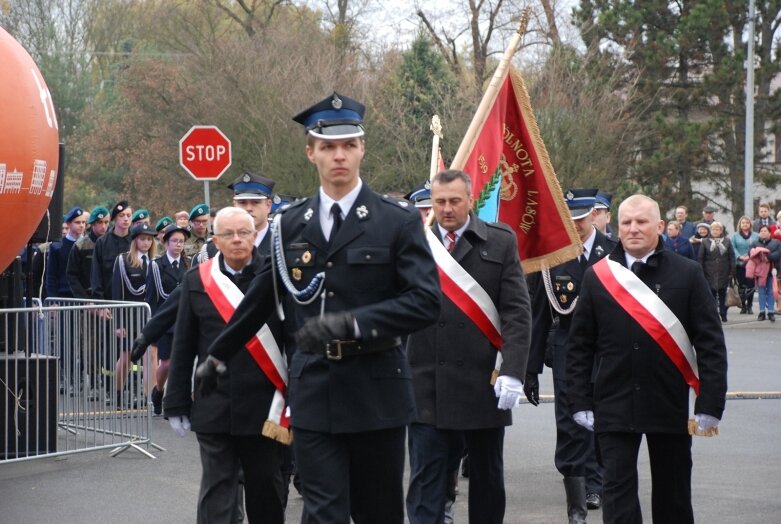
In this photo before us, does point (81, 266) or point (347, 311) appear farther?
point (81, 266)

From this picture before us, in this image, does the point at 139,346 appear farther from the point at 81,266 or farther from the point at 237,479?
the point at 81,266

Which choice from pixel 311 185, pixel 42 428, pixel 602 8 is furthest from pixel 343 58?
pixel 42 428

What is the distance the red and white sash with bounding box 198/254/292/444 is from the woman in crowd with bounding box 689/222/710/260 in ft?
65.4

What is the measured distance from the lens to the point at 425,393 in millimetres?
7434

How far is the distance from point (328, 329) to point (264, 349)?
190 cm

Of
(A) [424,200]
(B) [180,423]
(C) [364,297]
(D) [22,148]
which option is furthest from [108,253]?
(C) [364,297]

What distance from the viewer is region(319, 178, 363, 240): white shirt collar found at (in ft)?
17.8

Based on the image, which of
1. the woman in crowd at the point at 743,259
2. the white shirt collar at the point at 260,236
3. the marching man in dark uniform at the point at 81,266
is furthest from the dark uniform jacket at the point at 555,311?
the woman in crowd at the point at 743,259

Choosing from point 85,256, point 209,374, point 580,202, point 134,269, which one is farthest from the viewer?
point 85,256

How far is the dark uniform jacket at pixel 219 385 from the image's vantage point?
23.0ft

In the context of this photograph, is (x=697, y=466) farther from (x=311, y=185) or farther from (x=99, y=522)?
(x=311, y=185)

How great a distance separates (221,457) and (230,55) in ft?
94.3

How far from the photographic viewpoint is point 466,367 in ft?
24.1

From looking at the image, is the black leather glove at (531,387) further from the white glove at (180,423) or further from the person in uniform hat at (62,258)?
the person in uniform hat at (62,258)
